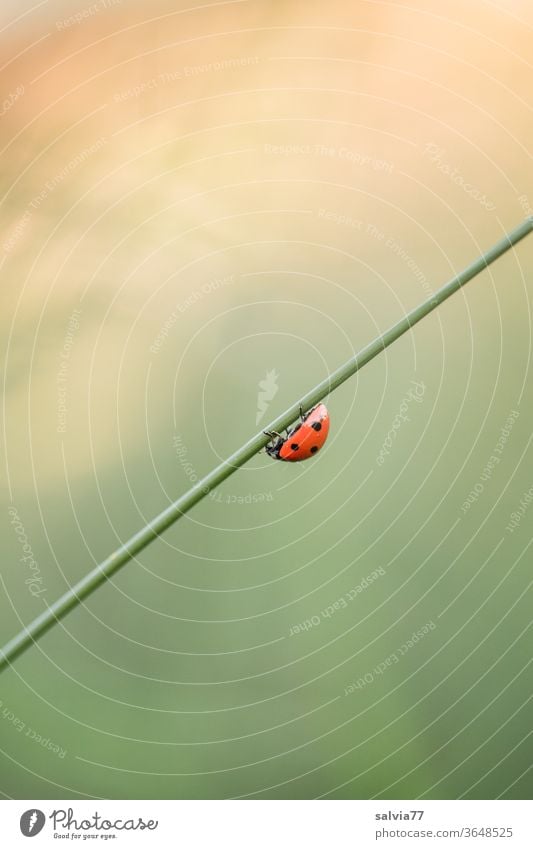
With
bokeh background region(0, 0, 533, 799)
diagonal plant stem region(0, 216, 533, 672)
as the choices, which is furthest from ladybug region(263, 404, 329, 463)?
diagonal plant stem region(0, 216, 533, 672)

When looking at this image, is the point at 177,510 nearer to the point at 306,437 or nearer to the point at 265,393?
the point at 306,437

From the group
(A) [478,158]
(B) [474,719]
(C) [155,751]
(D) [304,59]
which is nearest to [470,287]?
(A) [478,158]

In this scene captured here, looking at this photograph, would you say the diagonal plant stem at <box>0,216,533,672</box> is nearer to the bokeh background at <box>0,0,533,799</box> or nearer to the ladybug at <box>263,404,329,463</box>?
the ladybug at <box>263,404,329,463</box>

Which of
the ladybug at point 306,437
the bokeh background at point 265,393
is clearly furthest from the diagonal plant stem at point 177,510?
the bokeh background at point 265,393

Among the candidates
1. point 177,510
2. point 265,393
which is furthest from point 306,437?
point 177,510

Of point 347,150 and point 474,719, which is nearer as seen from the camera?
point 474,719
